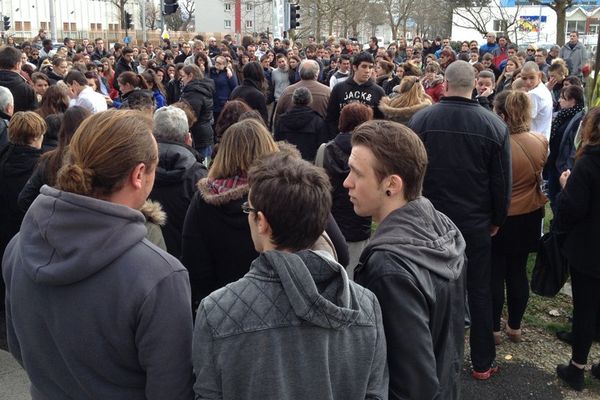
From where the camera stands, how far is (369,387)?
1943mm

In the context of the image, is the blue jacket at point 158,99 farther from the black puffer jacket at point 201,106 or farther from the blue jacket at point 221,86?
the blue jacket at point 221,86

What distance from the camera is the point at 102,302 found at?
1.83m

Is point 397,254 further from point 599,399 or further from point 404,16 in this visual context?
point 404,16

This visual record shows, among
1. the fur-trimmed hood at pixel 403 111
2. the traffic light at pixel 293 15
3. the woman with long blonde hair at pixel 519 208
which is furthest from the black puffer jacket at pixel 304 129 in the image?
the traffic light at pixel 293 15

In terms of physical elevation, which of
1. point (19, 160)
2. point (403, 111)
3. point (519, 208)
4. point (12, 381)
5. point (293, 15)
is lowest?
point (12, 381)

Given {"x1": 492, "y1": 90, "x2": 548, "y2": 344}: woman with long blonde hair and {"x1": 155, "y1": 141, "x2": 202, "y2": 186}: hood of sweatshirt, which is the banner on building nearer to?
{"x1": 492, "y1": 90, "x2": 548, "y2": 344}: woman with long blonde hair

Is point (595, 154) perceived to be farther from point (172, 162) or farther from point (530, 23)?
point (530, 23)

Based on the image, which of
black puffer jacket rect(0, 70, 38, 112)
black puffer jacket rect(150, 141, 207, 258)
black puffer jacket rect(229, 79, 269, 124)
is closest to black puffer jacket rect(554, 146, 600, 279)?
black puffer jacket rect(150, 141, 207, 258)

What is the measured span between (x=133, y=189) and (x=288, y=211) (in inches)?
21.1

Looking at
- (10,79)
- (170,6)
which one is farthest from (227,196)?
(170,6)

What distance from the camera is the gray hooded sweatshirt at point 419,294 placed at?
2082 millimetres

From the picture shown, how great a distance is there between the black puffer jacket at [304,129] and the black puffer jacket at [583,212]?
3.40m

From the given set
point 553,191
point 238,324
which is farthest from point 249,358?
point 553,191

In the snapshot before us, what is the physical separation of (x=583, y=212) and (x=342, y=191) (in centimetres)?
183
